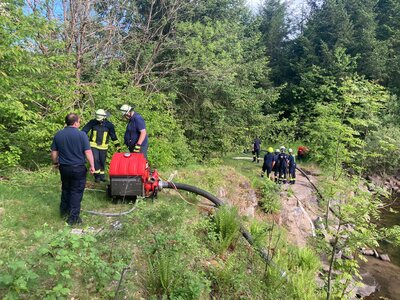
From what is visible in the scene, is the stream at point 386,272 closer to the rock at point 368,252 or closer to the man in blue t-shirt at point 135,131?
the rock at point 368,252

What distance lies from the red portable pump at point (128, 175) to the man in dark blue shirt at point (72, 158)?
0.86 metres

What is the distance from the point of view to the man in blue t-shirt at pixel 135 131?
6828 mm

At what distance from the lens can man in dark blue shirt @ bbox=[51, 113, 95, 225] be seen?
516 centimetres

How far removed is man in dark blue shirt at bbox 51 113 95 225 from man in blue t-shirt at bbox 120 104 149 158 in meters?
1.61

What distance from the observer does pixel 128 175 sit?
20.0 feet

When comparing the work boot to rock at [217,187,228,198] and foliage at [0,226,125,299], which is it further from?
rock at [217,187,228,198]

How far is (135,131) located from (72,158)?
2001mm

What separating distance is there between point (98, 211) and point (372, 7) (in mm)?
34102

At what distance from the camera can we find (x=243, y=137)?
1878cm

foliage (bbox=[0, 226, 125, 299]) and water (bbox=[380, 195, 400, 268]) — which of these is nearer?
foliage (bbox=[0, 226, 125, 299])

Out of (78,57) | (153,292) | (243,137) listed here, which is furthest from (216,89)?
(153,292)

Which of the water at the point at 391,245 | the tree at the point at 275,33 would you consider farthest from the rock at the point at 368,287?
the tree at the point at 275,33

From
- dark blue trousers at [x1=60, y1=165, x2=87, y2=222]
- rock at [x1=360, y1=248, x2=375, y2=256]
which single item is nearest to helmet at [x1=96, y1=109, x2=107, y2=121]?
dark blue trousers at [x1=60, y1=165, x2=87, y2=222]

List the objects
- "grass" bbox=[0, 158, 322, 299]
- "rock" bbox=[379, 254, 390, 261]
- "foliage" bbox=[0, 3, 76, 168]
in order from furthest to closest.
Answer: "rock" bbox=[379, 254, 390, 261] → "foliage" bbox=[0, 3, 76, 168] → "grass" bbox=[0, 158, 322, 299]
